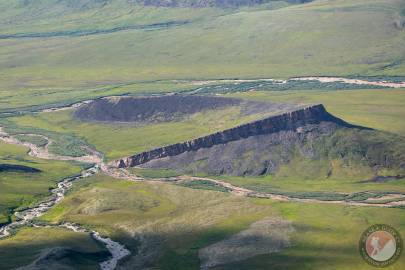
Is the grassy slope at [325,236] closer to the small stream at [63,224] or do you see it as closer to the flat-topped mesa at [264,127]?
the small stream at [63,224]

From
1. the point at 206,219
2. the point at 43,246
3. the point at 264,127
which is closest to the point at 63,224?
the point at 43,246

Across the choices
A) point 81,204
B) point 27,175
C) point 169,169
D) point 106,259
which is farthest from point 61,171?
point 106,259

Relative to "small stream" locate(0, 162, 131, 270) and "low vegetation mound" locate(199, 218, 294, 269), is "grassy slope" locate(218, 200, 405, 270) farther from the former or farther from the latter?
"small stream" locate(0, 162, 131, 270)

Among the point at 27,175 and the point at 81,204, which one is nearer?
the point at 81,204

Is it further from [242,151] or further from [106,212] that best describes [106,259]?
[242,151]

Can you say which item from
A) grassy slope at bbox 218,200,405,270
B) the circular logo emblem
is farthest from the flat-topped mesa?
the circular logo emblem
